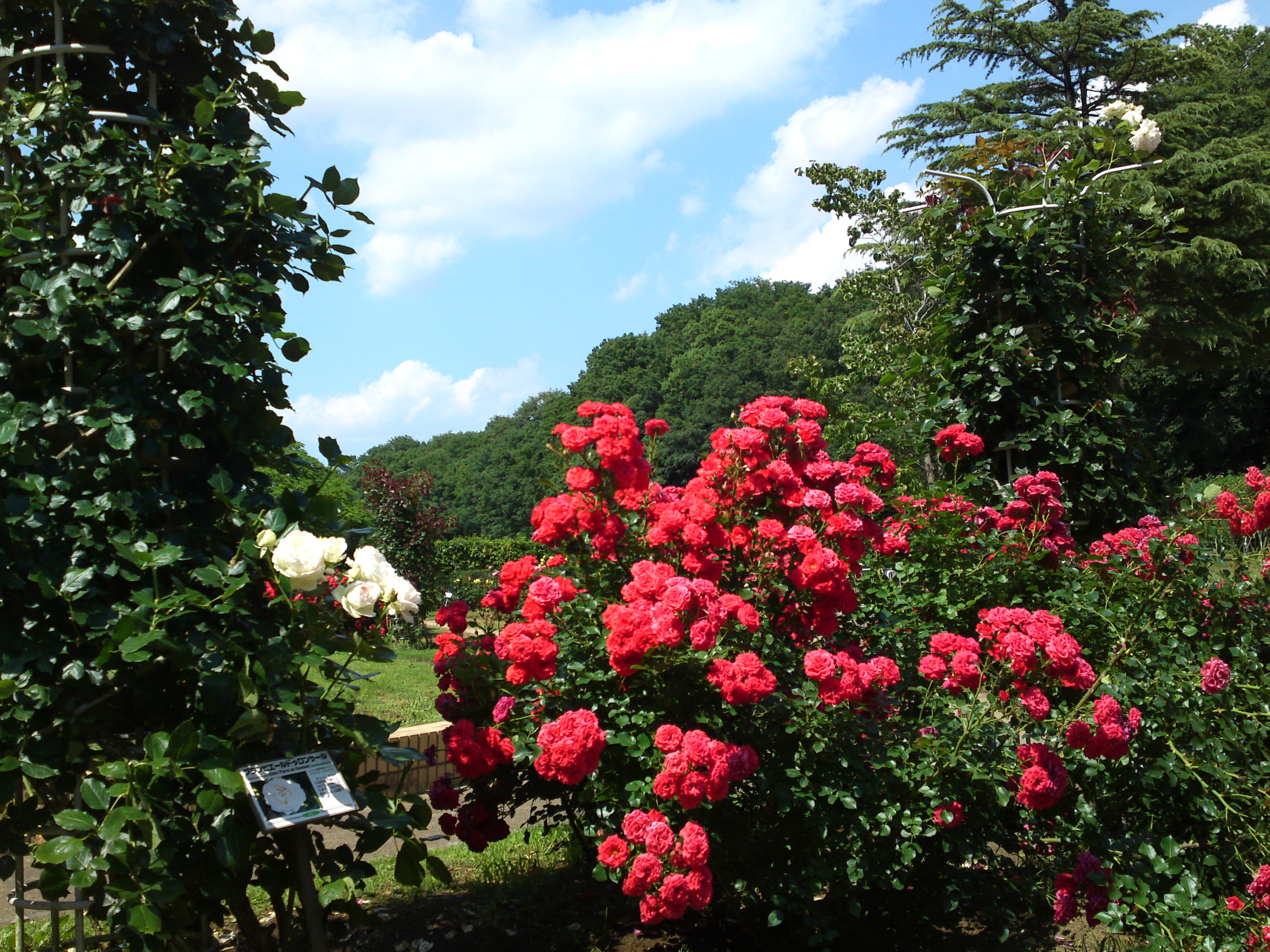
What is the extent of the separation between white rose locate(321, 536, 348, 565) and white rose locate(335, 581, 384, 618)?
8 centimetres

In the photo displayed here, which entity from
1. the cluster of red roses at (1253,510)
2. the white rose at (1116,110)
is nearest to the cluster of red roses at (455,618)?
the cluster of red roses at (1253,510)

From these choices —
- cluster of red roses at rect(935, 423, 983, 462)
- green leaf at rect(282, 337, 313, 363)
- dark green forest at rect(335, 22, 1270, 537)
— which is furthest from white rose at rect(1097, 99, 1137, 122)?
dark green forest at rect(335, 22, 1270, 537)

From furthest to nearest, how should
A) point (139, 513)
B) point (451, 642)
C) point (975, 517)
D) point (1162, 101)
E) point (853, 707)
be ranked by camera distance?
point (1162, 101)
point (975, 517)
point (451, 642)
point (853, 707)
point (139, 513)

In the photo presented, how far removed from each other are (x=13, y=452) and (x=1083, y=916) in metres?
3.47

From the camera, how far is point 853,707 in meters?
2.46

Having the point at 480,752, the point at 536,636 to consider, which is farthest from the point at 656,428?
the point at 480,752

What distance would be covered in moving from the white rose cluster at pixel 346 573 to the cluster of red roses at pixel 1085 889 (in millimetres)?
1964

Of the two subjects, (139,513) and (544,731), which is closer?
(139,513)

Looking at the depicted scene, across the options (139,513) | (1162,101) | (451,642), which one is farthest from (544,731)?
(1162,101)

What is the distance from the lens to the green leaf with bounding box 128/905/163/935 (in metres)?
1.66

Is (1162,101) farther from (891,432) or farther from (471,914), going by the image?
(471,914)

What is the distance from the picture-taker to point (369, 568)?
6.40 feet

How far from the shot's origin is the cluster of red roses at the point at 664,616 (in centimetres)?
216

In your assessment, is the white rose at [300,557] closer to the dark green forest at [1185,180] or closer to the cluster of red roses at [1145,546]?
the cluster of red roses at [1145,546]
